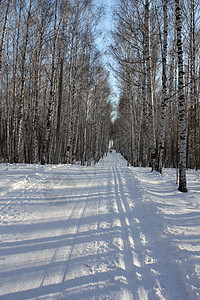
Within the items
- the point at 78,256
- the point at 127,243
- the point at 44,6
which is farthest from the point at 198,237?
the point at 44,6

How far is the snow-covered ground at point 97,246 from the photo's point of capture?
87.1 inches

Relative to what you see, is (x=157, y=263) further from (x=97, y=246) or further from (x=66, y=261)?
(x=66, y=261)

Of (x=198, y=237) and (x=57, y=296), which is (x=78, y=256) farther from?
(x=198, y=237)

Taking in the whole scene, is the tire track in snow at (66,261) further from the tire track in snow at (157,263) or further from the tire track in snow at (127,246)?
the tire track in snow at (157,263)

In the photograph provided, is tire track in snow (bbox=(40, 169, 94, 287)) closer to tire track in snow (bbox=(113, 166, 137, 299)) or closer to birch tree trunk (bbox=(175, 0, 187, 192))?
tire track in snow (bbox=(113, 166, 137, 299))

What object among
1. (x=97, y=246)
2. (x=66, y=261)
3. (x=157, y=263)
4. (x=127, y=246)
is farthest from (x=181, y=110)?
(x=66, y=261)

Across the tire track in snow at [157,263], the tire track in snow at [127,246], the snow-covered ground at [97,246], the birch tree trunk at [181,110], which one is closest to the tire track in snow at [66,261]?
the snow-covered ground at [97,246]

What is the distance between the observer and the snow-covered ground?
221 cm

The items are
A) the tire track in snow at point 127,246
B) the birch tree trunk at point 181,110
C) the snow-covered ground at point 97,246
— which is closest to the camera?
the snow-covered ground at point 97,246

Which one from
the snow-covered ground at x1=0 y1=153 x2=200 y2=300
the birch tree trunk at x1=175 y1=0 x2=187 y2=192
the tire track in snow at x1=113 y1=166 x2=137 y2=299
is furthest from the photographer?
the birch tree trunk at x1=175 y1=0 x2=187 y2=192

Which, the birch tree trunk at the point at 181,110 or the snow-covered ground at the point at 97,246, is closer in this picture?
the snow-covered ground at the point at 97,246

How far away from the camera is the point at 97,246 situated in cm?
307

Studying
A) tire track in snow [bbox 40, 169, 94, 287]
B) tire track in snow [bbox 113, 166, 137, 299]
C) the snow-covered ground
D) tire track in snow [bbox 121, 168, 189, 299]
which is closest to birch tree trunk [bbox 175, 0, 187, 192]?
the snow-covered ground

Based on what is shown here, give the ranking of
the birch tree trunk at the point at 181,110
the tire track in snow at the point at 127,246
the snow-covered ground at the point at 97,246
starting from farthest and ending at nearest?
1. the birch tree trunk at the point at 181,110
2. the tire track in snow at the point at 127,246
3. the snow-covered ground at the point at 97,246
